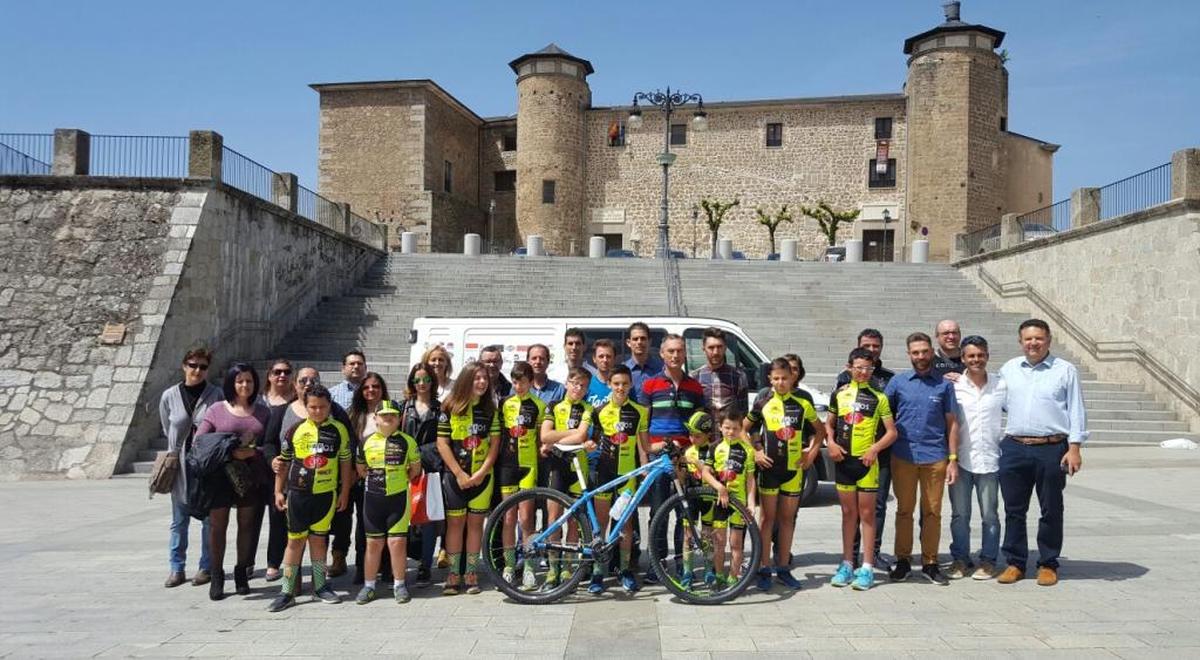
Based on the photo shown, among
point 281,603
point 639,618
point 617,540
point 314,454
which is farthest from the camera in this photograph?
point 617,540

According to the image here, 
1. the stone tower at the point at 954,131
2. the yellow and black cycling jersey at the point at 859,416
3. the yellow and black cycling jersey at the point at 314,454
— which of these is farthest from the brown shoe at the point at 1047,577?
the stone tower at the point at 954,131

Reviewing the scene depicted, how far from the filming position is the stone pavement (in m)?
4.58

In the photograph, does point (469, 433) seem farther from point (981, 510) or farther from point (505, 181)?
point (505, 181)

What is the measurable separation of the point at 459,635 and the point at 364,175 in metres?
40.5

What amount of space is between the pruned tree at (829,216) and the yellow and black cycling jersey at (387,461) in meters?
36.9

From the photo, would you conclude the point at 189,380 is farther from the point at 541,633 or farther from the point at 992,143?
the point at 992,143

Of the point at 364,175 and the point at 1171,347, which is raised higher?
the point at 364,175

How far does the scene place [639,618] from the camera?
514 centimetres

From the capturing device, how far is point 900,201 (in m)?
40.5

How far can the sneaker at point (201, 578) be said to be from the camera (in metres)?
6.05

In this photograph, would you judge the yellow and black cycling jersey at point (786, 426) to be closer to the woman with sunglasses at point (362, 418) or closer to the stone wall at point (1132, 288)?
the woman with sunglasses at point (362, 418)

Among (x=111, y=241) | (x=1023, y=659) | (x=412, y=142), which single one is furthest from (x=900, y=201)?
(x=1023, y=659)

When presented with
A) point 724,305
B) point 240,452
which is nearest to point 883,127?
point 724,305

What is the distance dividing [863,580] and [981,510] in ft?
3.66
